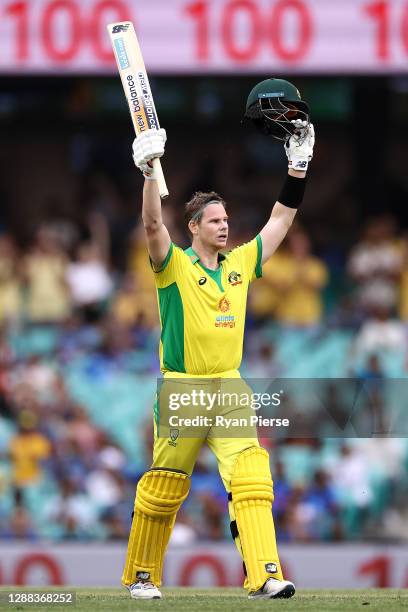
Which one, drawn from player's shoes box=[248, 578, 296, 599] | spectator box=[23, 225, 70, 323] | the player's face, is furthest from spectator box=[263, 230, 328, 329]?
player's shoes box=[248, 578, 296, 599]

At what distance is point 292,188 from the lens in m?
6.99

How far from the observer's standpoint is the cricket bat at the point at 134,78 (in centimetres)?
673

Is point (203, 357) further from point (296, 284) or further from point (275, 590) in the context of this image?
point (296, 284)

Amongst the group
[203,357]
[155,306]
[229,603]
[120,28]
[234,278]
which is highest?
[155,306]

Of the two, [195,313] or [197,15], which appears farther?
[197,15]

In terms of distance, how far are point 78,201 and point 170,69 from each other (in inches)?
115

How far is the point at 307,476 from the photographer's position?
11.6 metres

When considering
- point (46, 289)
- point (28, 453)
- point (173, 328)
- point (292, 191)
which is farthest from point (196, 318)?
point (46, 289)

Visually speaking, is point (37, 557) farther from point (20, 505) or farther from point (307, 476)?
point (307, 476)

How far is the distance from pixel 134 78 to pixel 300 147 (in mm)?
854

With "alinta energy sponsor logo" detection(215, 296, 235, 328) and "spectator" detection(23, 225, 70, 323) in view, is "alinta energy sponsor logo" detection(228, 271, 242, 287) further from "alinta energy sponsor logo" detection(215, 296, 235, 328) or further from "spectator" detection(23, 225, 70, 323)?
"spectator" detection(23, 225, 70, 323)

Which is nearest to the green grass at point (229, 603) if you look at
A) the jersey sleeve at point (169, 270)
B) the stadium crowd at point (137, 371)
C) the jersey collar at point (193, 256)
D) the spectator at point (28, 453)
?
the jersey sleeve at point (169, 270)

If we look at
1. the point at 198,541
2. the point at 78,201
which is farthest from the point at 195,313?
the point at 78,201

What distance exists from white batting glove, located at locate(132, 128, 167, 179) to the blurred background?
5357mm
